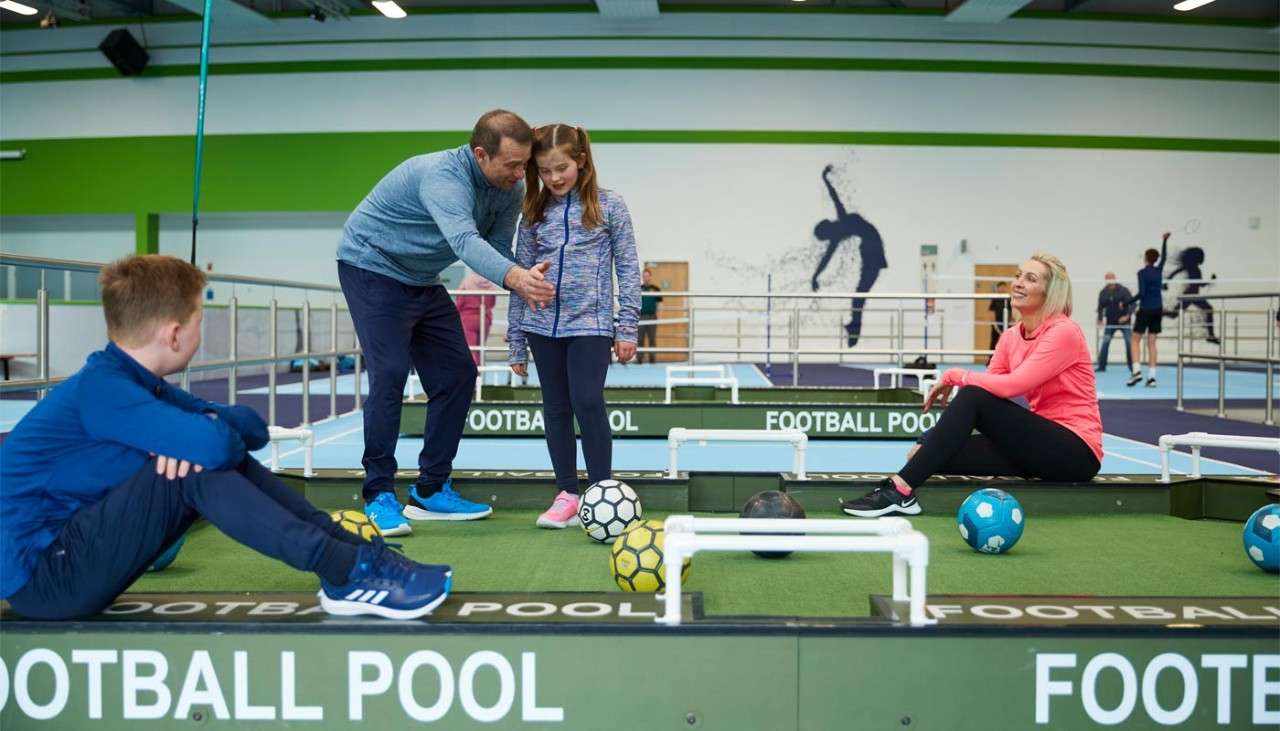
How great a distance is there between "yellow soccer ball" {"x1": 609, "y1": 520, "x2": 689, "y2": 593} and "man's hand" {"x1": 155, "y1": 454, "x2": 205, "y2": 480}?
48.3 inches

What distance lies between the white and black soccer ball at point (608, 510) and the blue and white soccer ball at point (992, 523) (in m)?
1.20

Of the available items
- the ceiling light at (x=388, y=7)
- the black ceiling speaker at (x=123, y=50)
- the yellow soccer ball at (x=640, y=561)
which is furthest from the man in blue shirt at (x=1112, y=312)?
the black ceiling speaker at (x=123, y=50)

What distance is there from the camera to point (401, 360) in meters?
3.63

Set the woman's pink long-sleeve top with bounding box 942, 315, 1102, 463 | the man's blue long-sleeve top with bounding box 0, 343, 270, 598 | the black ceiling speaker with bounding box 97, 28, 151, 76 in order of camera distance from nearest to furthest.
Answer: the man's blue long-sleeve top with bounding box 0, 343, 270, 598
the woman's pink long-sleeve top with bounding box 942, 315, 1102, 463
the black ceiling speaker with bounding box 97, 28, 151, 76

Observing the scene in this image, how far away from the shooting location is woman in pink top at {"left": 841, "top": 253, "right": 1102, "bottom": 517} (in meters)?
3.92

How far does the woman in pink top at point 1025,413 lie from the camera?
3.92 metres

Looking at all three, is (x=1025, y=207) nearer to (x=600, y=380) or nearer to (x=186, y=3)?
(x=186, y=3)

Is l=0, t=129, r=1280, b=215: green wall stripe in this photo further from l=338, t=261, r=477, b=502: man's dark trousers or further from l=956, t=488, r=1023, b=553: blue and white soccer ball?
l=956, t=488, r=1023, b=553: blue and white soccer ball

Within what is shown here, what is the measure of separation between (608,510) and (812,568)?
0.74 metres

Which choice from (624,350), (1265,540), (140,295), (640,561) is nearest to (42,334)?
(624,350)

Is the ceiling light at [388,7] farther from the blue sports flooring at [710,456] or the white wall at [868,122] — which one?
the blue sports flooring at [710,456]

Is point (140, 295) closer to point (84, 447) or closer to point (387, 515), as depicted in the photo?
point (84, 447)

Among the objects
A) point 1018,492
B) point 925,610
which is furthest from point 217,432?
point 1018,492

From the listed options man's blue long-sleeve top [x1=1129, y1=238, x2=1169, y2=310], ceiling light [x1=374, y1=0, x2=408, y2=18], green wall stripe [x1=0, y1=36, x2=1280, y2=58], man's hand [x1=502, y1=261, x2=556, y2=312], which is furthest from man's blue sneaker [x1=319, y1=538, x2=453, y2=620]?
green wall stripe [x1=0, y1=36, x2=1280, y2=58]
